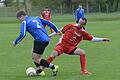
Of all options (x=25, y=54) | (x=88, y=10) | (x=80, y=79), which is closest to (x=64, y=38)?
(x=80, y=79)

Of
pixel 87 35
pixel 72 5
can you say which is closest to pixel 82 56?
pixel 87 35

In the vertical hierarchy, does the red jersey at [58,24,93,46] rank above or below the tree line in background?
above

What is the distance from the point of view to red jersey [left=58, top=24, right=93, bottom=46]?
12297 millimetres

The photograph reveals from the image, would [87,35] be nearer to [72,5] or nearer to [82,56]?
[82,56]

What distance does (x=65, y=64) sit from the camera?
14891 millimetres

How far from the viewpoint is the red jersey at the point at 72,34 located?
1230 cm

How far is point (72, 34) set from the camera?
12312 mm

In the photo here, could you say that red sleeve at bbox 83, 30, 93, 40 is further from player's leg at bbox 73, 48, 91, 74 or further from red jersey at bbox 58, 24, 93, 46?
player's leg at bbox 73, 48, 91, 74

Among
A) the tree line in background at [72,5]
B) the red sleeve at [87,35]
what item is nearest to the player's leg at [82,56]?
the red sleeve at [87,35]

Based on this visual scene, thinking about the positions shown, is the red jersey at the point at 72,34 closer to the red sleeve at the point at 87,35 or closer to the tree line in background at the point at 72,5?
the red sleeve at the point at 87,35

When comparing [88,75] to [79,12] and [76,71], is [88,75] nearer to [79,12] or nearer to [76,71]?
[76,71]

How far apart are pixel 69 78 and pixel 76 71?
143cm

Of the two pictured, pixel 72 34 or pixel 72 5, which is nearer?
pixel 72 34

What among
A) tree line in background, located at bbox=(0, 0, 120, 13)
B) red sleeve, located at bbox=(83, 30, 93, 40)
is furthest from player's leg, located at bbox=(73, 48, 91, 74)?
tree line in background, located at bbox=(0, 0, 120, 13)
